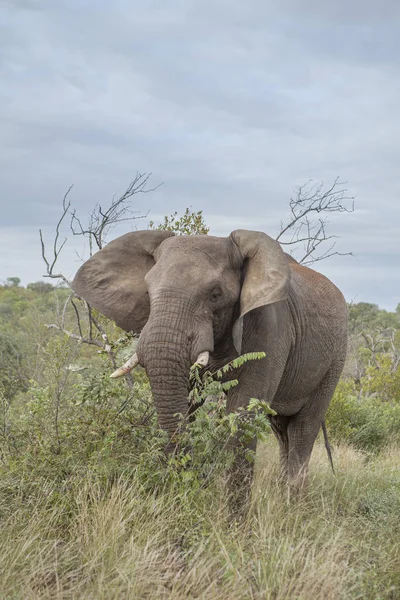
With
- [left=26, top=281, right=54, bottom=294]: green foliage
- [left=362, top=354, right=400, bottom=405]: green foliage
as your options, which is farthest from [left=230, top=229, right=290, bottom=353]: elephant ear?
[left=26, top=281, right=54, bottom=294]: green foliage

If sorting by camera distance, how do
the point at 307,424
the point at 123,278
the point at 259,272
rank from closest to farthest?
1. the point at 259,272
2. the point at 123,278
3. the point at 307,424

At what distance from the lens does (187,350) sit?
19.9 feet

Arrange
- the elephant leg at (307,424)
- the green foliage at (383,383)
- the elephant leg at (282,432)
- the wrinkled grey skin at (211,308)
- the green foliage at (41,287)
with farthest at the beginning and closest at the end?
the green foliage at (41,287), the green foliage at (383,383), the elephant leg at (282,432), the elephant leg at (307,424), the wrinkled grey skin at (211,308)

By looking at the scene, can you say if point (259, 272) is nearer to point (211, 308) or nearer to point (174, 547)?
point (211, 308)

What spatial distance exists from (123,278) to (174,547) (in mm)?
2718

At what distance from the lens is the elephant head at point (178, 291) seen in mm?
5988

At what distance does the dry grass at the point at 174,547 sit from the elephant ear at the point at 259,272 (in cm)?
143

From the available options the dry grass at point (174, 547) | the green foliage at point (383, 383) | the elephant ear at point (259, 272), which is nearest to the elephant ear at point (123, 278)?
the elephant ear at point (259, 272)

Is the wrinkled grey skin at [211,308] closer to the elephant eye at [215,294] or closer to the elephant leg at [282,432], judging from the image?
the elephant eye at [215,294]

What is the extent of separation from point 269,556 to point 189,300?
196 cm

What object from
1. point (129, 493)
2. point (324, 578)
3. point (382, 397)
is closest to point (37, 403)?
point (129, 493)

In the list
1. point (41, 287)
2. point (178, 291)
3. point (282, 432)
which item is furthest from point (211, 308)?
point (41, 287)

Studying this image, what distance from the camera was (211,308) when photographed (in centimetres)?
638

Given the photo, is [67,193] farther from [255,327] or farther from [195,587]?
[195,587]
